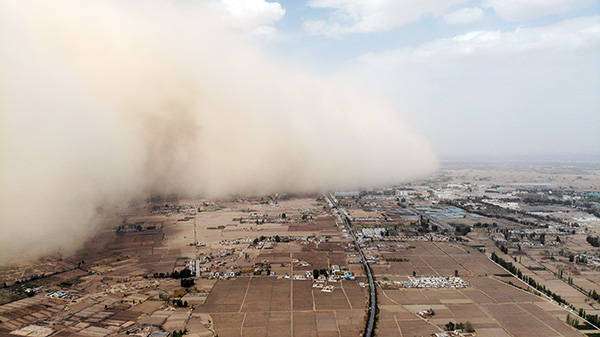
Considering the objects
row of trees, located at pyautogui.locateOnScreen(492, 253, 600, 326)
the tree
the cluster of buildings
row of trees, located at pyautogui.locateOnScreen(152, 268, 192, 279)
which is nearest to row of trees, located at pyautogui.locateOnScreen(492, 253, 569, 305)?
row of trees, located at pyautogui.locateOnScreen(492, 253, 600, 326)

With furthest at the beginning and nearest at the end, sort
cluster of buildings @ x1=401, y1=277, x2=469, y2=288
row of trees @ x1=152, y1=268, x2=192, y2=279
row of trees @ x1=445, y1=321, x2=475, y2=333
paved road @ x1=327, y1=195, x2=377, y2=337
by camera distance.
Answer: row of trees @ x1=152, y1=268, x2=192, y2=279, cluster of buildings @ x1=401, y1=277, x2=469, y2=288, row of trees @ x1=445, y1=321, x2=475, y2=333, paved road @ x1=327, y1=195, x2=377, y2=337

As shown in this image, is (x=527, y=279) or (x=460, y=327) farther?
(x=527, y=279)

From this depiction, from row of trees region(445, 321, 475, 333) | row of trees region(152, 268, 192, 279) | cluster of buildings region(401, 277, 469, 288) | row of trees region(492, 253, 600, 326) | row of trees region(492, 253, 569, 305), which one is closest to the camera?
row of trees region(445, 321, 475, 333)

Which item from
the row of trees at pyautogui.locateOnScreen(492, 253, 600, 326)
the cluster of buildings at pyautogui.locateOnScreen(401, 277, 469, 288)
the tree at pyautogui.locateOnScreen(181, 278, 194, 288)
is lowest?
the row of trees at pyautogui.locateOnScreen(492, 253, 600, 326)

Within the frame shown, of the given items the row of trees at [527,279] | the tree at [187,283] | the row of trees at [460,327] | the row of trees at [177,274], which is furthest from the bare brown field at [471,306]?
the row of trees at [177,274]

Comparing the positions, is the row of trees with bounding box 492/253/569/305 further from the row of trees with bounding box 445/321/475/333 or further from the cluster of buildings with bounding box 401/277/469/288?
the row of trees with bounding box 445/321/475/333

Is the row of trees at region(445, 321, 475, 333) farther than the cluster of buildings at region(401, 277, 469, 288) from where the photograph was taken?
No

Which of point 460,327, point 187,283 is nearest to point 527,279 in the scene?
point 460,327

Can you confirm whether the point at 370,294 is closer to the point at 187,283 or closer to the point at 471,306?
the point at 471,306

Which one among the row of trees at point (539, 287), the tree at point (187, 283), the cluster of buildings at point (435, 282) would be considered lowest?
the row of trees at point (539, 287)

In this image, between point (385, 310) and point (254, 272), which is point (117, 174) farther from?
point (385, 310)

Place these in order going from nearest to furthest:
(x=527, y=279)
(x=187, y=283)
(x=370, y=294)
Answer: (x=370, y=294)
(x=187, y=283)
(x=527, y=279)

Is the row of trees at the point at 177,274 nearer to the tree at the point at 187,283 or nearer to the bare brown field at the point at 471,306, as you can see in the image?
the tree at the point at 187,283
